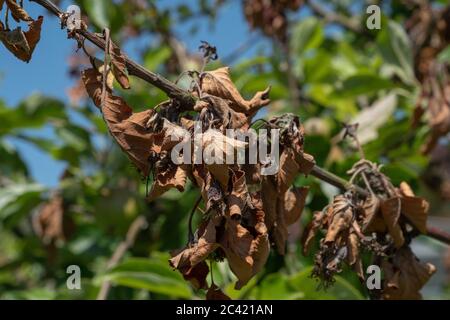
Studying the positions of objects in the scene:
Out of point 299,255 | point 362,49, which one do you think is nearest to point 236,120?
point 299,255

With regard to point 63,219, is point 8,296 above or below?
below

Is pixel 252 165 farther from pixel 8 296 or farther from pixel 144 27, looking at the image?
pixel 144 27

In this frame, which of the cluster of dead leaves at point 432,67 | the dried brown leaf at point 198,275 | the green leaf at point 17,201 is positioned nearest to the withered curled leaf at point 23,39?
the dried brown leaf at point 198,275

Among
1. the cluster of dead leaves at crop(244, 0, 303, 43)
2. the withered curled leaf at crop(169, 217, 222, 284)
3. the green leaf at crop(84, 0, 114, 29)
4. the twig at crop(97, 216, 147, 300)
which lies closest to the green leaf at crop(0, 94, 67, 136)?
the green leaf at crop(84, 0, 114, 29)

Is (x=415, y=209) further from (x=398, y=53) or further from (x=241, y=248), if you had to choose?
(x=398, y=53)

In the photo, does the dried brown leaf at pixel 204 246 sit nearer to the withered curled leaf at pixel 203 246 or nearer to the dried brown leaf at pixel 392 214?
the withered curled leaf at pixel 203 246
